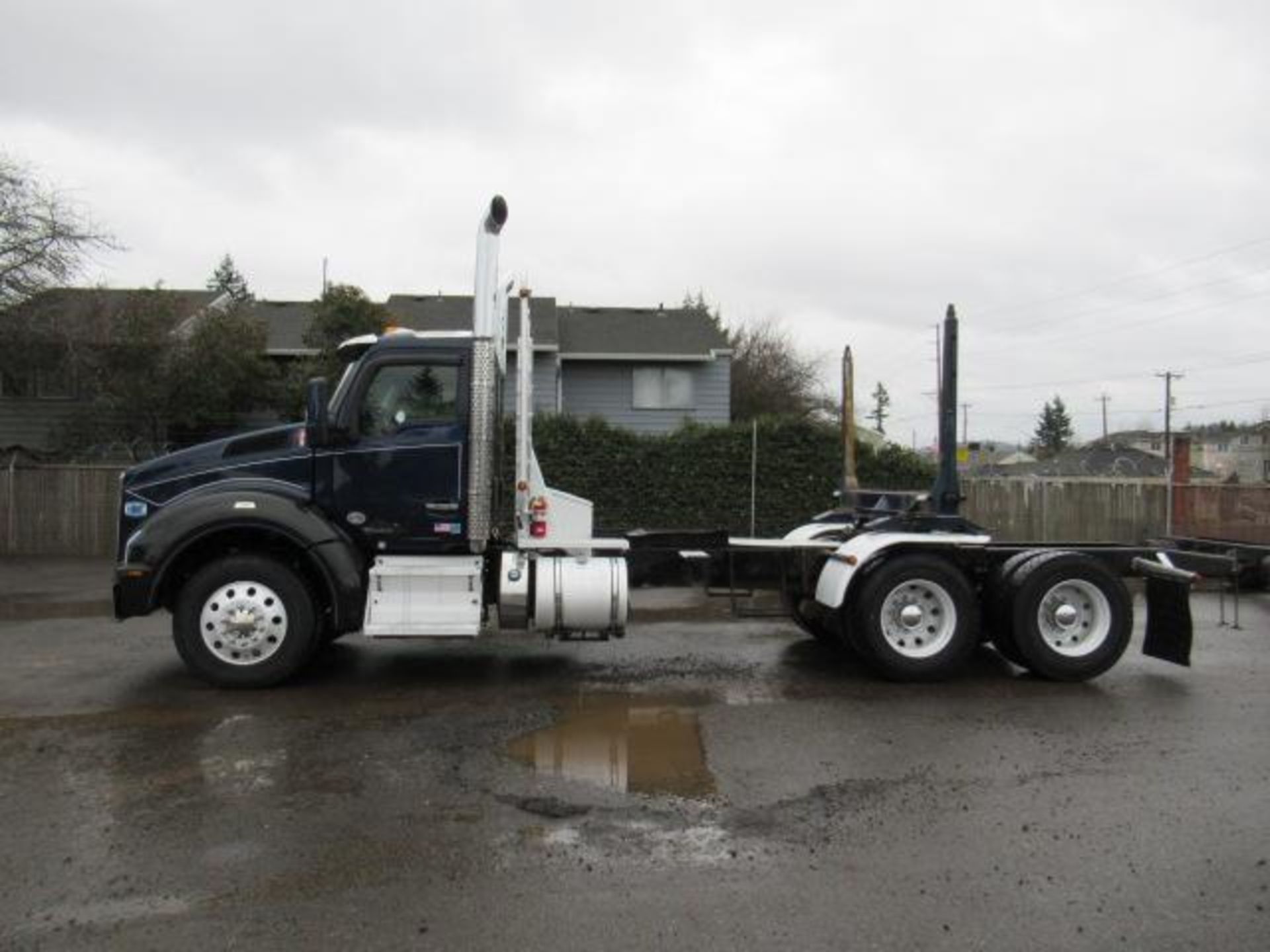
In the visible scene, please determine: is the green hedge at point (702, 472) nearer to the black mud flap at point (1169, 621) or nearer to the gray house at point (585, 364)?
the gray house at point (585, 364)

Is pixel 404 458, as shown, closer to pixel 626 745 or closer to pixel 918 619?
pixel 626 745

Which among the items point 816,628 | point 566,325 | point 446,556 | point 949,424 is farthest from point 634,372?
point 446,556

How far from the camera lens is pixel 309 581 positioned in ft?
26.2

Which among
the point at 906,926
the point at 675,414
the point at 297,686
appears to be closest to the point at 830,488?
the point at 675,414

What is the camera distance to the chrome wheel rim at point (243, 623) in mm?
7656

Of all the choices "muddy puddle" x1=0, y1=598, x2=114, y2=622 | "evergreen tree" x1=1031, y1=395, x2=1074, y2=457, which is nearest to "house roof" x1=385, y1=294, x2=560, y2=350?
"muddy puddle" x1=0, y1=598, x2=114, y2=622

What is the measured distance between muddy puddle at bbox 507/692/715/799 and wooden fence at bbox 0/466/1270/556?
10.4 metres

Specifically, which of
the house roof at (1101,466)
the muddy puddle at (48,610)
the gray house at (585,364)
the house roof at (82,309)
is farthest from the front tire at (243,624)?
the house roof at (1101,466)

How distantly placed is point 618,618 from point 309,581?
2.38 m

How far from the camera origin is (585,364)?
2519 centimetres

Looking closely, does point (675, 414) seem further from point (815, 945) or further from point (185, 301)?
point (815, 945)

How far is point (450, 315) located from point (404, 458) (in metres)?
18.6

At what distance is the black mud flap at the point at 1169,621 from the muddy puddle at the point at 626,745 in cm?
395

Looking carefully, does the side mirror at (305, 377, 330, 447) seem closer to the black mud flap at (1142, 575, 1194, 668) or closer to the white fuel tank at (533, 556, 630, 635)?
the white fuel tank at (533, 556, 630, 635)
